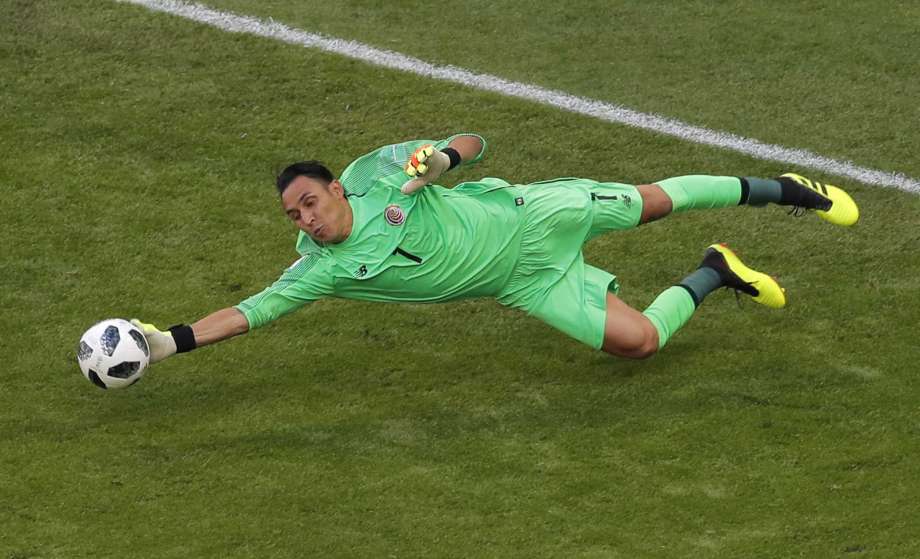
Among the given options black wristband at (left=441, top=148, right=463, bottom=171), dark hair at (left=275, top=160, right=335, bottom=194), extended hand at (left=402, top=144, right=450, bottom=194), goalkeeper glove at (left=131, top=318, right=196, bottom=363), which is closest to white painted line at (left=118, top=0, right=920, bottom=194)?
black wristband at (left=441, top=148, right=463, bottom=171)

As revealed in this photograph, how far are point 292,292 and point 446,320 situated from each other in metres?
1.37

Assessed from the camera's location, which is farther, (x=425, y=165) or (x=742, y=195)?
(x=742, y=195)

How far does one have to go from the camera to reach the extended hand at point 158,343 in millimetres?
7320

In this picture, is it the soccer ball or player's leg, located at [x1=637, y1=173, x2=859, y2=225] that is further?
player's leg, located at [x1=637, y1=173, x2=859, y2=225]

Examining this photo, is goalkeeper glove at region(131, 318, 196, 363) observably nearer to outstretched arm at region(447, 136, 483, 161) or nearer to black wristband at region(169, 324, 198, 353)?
black wristband at region(169, 324, 198, 353)

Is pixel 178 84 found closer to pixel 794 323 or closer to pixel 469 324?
pixel 469 324

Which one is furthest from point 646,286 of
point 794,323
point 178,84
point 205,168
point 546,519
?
point 178,84

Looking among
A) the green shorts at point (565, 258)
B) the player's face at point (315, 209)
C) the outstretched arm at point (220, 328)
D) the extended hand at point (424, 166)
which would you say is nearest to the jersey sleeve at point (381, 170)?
the extended hand at point (424, 166)

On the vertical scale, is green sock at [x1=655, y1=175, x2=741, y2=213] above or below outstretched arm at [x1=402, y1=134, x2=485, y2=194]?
below

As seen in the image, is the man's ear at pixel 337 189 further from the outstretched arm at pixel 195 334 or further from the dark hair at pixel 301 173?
the outstretched arm at pixel 195 334

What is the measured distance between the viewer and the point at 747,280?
8117 mm

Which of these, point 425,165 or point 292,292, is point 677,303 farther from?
point 292,292

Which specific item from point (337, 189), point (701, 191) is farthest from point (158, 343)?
point (701, 191)

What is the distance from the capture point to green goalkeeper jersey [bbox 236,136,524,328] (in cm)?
734
